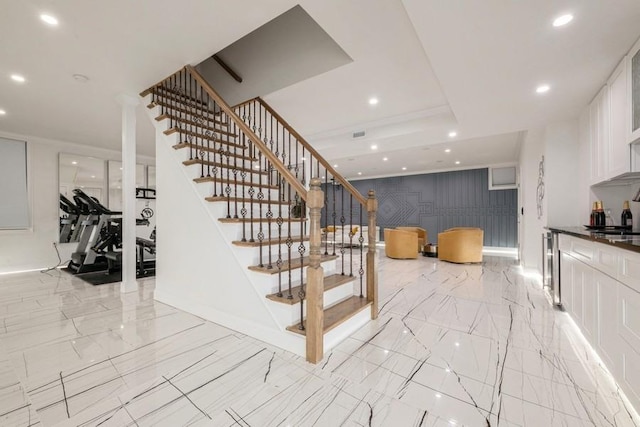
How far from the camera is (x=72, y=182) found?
6.12 meters

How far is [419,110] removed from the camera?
494cm

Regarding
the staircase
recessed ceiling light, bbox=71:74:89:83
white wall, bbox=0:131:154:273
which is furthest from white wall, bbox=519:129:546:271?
white wall, bbox=0:131:154:273

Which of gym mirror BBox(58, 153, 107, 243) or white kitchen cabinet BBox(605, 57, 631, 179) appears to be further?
gym mirror BBox(58, 153, 107, 243)

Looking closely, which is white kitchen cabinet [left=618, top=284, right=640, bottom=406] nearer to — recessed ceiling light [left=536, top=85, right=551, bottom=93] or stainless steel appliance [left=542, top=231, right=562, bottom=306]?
stainless steel appliance [left=542, top=231, right=562, bottom=306]

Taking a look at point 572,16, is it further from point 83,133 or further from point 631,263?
point 83,133

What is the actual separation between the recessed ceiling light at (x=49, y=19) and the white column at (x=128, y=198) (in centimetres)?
141

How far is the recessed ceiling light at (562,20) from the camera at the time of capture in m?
2.01

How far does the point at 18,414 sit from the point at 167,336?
0.98 metres

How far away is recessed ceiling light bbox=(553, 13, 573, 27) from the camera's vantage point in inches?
79.0

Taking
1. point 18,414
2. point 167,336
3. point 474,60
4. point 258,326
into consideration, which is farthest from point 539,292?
point 18,414

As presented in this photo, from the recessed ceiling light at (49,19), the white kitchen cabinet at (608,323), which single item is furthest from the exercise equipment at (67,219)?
the white kitchen cabinet at (608,323)

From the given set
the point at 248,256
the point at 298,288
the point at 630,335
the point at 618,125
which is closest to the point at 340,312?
the point at 298,288

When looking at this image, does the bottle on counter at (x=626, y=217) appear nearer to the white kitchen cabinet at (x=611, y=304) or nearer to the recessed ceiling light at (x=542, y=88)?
the white kitchen cabinet at (x=611, y=304)

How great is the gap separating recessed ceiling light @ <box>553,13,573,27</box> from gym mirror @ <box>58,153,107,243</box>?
8387 millimetres
